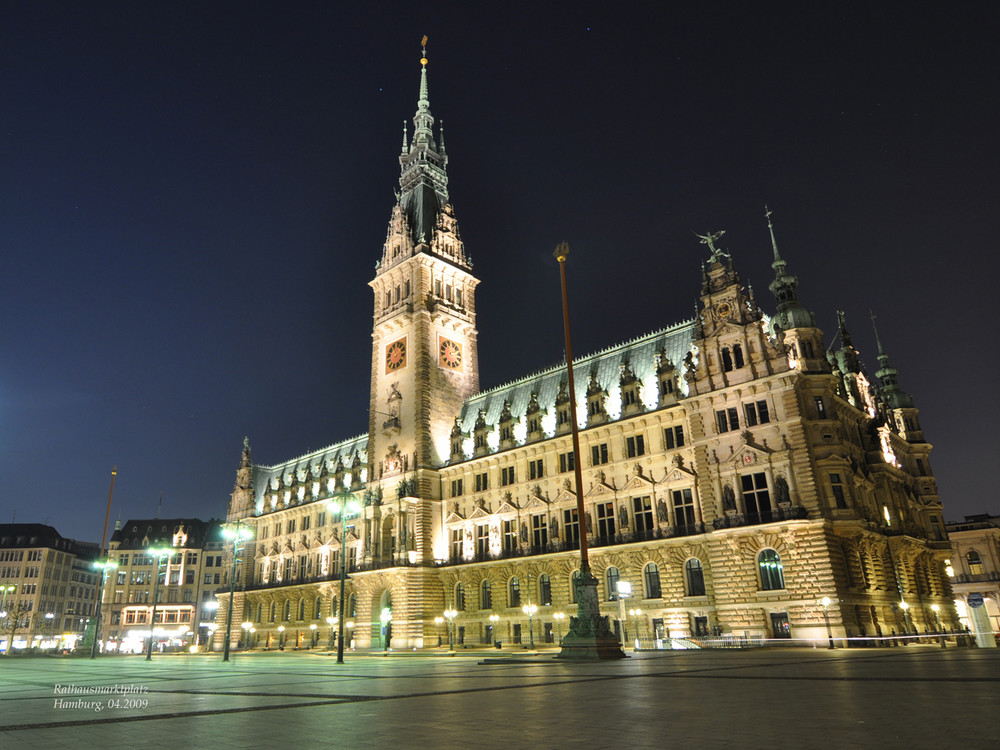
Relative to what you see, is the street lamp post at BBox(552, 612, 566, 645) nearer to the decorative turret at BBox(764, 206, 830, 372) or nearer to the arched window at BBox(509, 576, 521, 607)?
the arched window at BBox(509, 576, 521, 607)

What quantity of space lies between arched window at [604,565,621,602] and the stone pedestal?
23.1 metres

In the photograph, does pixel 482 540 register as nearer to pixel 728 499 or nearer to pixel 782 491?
pixel 728 499

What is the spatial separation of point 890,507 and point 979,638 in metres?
17.2

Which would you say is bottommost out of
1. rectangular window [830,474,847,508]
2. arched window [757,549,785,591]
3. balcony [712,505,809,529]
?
arched window [757,549,785,591]

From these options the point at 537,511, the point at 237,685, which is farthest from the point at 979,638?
the point at 237,685

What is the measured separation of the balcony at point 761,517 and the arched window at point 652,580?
677 cm

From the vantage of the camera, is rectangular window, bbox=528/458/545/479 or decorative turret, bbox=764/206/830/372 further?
rectangular window, bbox=528/458/545/479

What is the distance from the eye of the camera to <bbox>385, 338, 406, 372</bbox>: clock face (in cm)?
7581

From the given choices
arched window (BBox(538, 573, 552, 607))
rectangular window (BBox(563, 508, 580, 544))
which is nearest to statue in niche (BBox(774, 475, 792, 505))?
rectangular window (BBox(563, 508, 580, 544))

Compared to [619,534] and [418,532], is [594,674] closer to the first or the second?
[619,534]

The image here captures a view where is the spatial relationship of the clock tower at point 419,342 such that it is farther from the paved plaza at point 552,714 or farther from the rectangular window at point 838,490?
the paved plaza at point 552,714

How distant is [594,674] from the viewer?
2075 centimetres

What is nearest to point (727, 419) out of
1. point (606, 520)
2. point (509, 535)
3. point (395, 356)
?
point (606, 520)

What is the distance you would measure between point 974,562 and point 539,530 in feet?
239
